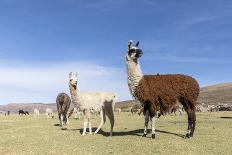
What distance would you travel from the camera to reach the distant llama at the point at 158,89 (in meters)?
20.5

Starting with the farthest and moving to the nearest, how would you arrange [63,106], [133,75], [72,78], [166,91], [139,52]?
[63,106] < [72,78] < [166,91] < [133,75] < [139,52]

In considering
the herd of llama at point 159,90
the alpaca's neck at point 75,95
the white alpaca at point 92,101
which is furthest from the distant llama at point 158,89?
the alpaca's neck at point 75,95

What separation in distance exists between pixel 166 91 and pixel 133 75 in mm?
1883

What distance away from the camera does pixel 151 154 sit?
15852mm

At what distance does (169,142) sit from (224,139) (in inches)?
125

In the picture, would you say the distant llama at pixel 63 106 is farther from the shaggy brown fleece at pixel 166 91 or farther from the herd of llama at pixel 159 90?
the shaggy brown fleece at pixel 166 91

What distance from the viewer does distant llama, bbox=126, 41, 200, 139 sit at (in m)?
20.5

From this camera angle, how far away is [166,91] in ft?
68.6

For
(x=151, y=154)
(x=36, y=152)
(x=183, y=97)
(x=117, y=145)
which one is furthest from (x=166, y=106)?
(x=36, y=152)

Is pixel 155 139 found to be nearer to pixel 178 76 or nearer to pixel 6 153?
pixel 178 76

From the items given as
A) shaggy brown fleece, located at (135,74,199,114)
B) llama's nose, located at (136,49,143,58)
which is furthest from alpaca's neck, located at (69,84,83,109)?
llama's nose, located at (136,49,143,58)

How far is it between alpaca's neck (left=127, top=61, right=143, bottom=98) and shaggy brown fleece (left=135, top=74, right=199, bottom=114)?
202mm

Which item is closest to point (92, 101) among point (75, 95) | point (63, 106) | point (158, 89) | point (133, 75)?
point (75, 95)

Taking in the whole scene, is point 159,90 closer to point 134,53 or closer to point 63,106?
point 134,53
